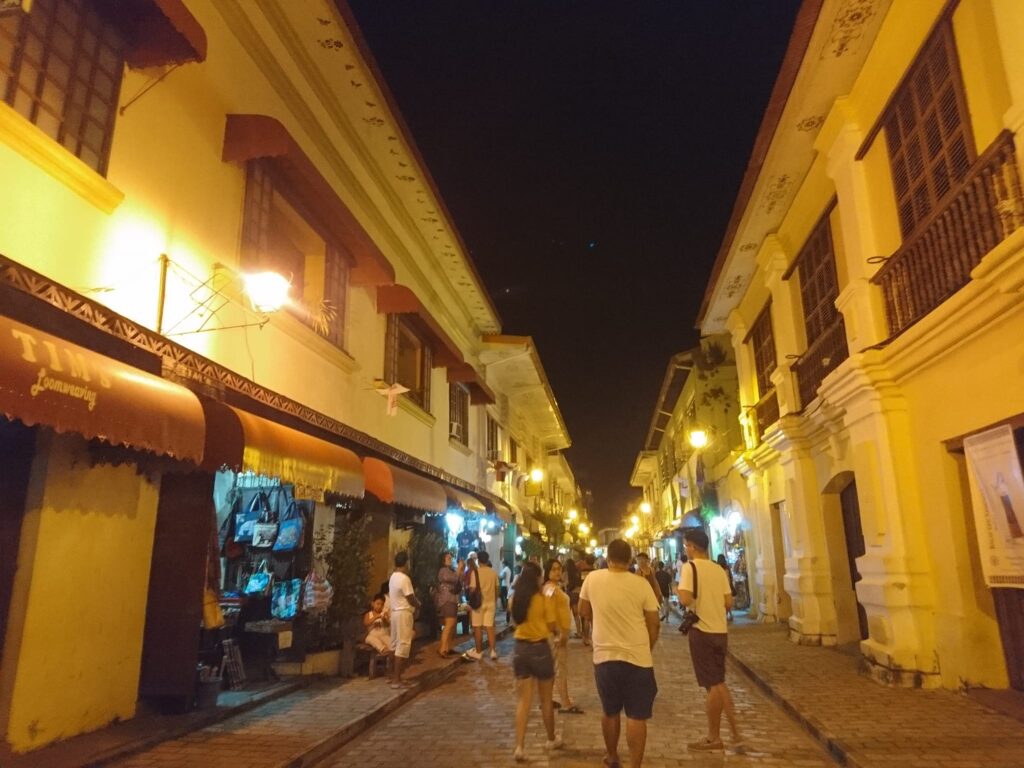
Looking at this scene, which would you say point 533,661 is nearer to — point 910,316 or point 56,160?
point 56,160

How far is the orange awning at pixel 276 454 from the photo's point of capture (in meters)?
6.43

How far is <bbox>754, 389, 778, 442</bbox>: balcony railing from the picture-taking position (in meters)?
15.2

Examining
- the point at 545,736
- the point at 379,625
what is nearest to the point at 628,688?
the point at 545,736

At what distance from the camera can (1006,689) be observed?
24.9 ft

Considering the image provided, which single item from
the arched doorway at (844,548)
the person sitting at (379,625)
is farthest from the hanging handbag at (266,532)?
the arched doorway at (844,548)

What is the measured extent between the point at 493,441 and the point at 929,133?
16.4m

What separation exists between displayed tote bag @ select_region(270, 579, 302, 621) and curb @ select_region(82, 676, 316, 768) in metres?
Answer: 0.93

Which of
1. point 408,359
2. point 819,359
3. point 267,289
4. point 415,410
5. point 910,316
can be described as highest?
point 408,359

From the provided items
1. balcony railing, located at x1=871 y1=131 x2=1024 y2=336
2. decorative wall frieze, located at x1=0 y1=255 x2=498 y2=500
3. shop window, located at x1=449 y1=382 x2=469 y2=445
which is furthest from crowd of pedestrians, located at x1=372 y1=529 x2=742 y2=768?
shop window, located at x1=449 y1=382 x2=469 y2=445

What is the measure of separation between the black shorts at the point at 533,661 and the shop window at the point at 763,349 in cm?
1050

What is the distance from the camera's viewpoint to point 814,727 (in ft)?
22.8

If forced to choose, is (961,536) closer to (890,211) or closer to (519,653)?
(890,211)

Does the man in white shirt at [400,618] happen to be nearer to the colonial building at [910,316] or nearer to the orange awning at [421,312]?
the orange awning at [421,312]

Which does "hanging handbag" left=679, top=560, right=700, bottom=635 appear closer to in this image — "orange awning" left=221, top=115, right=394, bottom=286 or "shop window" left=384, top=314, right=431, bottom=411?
"orange awning" left=221, top=115, right=394, bottom=286
